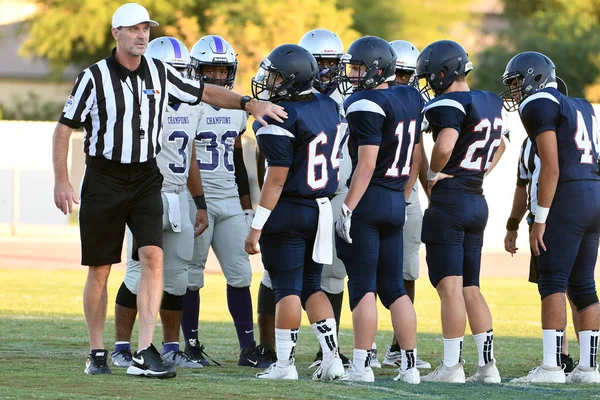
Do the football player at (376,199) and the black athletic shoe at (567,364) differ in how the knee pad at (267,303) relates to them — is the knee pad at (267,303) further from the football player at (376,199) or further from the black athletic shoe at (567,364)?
the black athletic shoe at (567,364)

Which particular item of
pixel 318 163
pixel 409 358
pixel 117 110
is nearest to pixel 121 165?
pixel 117 110

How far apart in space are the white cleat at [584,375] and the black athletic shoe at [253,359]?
76.7 inches

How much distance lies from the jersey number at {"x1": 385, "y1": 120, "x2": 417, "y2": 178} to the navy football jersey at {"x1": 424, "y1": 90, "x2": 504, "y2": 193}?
179mm

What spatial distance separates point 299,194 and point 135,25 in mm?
1322

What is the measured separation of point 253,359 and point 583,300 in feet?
7.10

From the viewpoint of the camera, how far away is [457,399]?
5.94 metres

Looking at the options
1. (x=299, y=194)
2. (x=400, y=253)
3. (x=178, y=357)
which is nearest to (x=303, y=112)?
(x=299, y=194)

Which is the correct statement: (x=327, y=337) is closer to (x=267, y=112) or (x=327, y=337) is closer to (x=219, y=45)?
(x=267, y=112)

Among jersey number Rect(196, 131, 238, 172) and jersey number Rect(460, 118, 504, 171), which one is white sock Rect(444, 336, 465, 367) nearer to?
jersey number Rect(460, 118, 504, 171)

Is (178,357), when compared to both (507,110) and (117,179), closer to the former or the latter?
(117,179)

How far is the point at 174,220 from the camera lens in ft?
24.2

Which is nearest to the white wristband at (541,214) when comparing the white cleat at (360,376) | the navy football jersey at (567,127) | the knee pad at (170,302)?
the navy football jersey at (567,127)

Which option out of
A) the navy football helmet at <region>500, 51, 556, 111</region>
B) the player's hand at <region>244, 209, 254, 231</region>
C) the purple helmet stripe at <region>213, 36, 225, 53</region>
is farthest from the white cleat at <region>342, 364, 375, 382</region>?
the purple helmet stripe at <region>213, 36, 225, 53</region>

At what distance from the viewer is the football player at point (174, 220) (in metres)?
7.40
